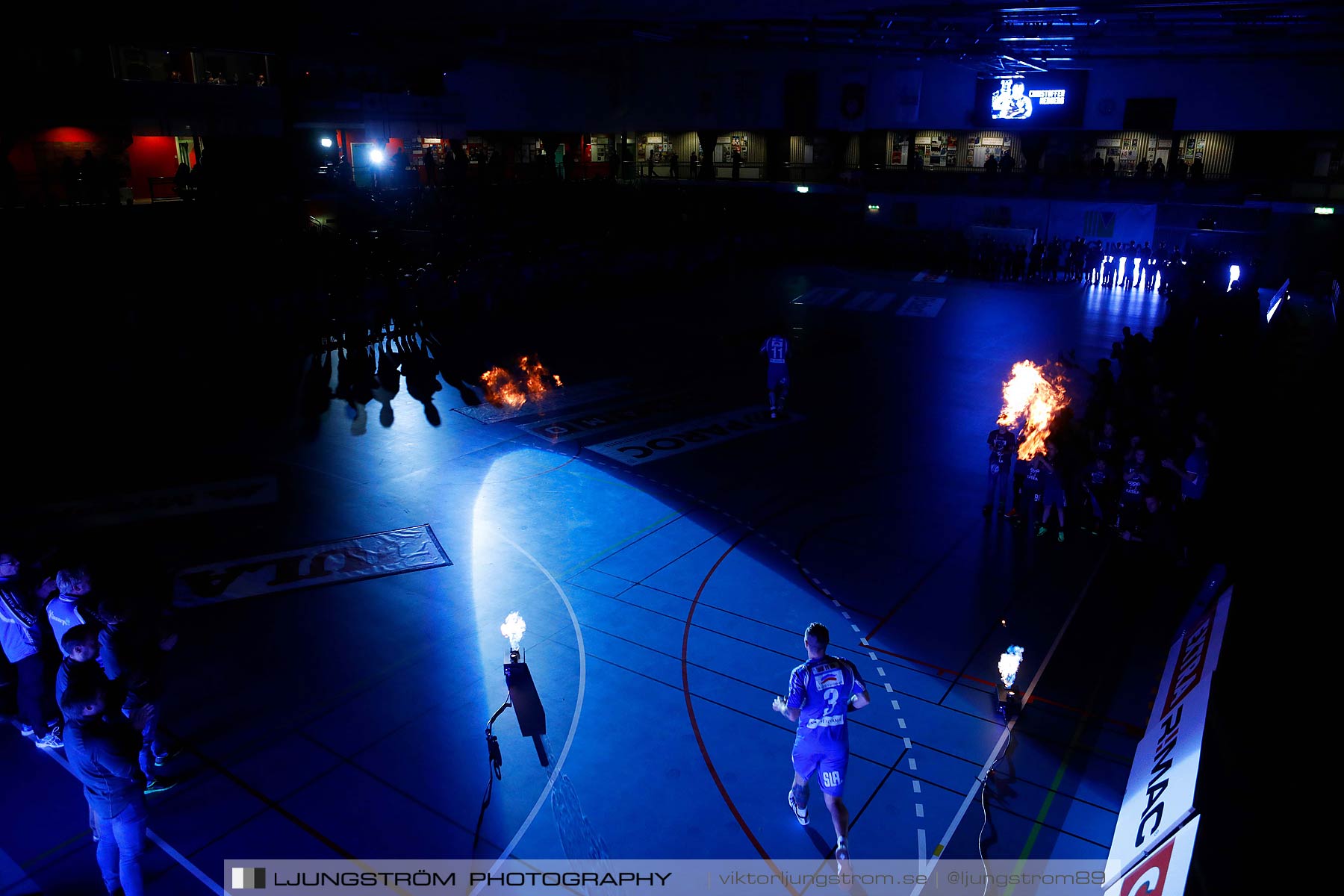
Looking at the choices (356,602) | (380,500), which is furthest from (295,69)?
(356,602)

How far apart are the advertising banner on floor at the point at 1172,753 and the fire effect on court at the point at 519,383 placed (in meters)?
14.1

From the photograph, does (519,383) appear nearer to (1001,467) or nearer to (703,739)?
(1001,467)

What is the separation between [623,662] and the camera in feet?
30.7

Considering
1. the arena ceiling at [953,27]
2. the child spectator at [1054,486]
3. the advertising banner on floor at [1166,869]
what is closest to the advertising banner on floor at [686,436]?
the child spectator at [1054,486]

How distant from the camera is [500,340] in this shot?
995 inches

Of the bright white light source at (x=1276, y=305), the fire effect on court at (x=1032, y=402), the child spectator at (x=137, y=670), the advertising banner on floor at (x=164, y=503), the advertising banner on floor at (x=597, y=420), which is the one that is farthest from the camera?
the bright white light source at (x=1276, y=305)

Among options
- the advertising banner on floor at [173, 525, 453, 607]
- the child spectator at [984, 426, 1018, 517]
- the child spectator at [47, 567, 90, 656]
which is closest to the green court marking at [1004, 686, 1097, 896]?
the child spectator at [984, 426, 1018, 517]

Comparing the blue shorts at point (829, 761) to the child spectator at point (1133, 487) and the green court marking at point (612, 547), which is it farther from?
the child spectator at point (1133, 487)

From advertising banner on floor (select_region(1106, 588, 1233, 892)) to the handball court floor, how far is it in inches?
18.9

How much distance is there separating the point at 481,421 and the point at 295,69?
2274cm

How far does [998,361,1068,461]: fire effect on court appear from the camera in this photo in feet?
41.9

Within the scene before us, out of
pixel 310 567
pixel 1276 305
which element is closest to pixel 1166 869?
pixel 310 567

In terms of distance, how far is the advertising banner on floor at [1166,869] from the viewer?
16.1 ft

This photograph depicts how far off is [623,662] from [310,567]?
4.96m
